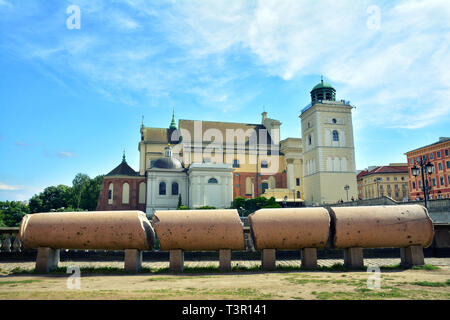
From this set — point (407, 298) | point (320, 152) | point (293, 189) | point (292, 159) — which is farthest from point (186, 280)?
point (292, 159)

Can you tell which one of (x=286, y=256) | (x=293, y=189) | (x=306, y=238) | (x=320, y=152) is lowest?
(x=286, y=256)

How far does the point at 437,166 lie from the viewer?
2117 inches

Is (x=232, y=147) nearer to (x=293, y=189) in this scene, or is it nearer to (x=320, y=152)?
(x=293, y=189)

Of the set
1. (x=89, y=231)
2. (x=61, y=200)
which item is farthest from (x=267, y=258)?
(x=61, y=200)

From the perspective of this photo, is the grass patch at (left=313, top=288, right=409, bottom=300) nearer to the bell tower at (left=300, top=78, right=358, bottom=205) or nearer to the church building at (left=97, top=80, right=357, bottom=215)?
the church building at (left=97, top=80, right=357, bottom=215)

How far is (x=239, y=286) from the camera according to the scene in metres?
6.82

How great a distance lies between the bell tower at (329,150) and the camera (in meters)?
50.7

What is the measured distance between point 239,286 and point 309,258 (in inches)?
132

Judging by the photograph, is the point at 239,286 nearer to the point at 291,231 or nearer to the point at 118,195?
the point at 291,231

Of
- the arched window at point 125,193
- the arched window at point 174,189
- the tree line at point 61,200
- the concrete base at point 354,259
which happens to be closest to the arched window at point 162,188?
the arched window at point 174,189
